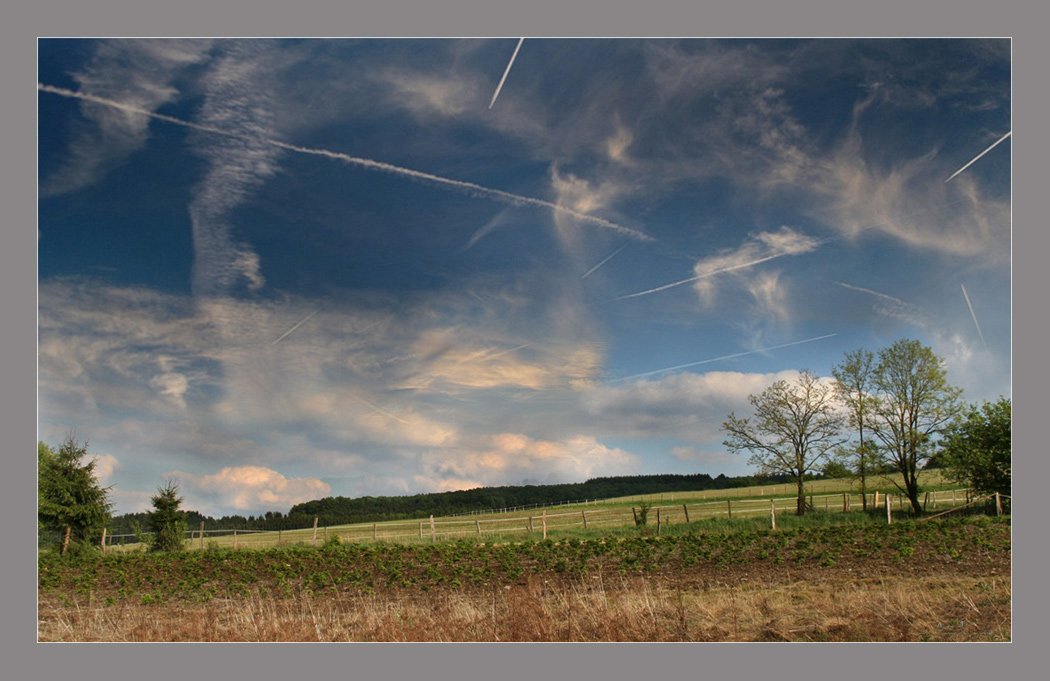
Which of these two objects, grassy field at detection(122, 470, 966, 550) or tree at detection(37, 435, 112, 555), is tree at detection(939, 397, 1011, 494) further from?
tree at detection(37, 435, 112, 555)

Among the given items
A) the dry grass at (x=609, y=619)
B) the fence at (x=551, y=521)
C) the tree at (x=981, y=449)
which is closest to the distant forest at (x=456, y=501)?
the fence at (x=551, y=521)

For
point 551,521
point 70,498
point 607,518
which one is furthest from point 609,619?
point 551,521

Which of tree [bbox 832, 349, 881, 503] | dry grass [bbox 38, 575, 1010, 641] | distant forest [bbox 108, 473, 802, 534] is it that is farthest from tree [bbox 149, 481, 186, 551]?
tree [bbox 832, 349, 881, 503]

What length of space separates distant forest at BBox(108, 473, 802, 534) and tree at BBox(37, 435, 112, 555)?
1.37 meters

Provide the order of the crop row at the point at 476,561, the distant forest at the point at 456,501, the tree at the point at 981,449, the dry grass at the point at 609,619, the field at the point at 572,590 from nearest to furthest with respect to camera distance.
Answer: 1. the dry grass at the point at 609,619
2. the field at the point at 572,590
3. the crop row at the point at 476,561
4. the tree at the point at 981,449
5. the distant forest at the point at 456,501

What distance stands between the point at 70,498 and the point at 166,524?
3216 mm

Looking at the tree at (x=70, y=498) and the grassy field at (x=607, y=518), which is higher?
the tree at (x=70, y=498)

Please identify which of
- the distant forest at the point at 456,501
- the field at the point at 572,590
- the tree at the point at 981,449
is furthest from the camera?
the distant forest at the point at 456,501

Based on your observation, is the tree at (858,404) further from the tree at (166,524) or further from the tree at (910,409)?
the tree at (166,524)

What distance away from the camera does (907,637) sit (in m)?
8.17

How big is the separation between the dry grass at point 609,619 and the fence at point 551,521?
12.5 m

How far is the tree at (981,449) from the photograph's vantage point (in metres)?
19.5

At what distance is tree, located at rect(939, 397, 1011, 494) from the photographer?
1953 centimetres

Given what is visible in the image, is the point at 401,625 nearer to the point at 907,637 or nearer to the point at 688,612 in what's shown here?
the point at 688,612
